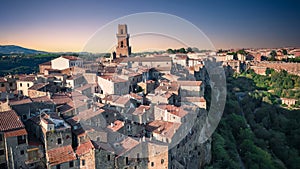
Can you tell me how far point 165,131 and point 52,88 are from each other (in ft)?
31.1

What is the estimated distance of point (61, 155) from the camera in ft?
29.9

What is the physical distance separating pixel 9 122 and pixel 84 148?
9.62 feet

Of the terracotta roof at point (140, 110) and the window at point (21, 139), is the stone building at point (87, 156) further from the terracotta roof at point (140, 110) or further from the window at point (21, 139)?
the terracotta roof at point (140, 110)

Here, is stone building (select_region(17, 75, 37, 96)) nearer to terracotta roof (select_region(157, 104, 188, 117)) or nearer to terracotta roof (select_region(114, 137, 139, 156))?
terracotta roof (select_region(157, 104, 188, 117))

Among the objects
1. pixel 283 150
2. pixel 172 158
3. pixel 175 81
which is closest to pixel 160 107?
pixel 172 158

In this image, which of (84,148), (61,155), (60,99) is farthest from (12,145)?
(60,99)

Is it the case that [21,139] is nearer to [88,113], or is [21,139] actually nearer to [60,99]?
[88,113]

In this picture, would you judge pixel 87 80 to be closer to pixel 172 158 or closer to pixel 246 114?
pixel 172 158

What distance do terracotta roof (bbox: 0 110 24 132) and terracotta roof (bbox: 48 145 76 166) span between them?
154 cm

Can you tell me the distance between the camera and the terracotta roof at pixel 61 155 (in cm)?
894

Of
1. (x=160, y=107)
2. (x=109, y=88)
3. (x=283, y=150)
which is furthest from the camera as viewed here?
(x=283, y=150)

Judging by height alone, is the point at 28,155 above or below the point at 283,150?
above

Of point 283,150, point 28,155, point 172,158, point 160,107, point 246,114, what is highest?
point 160,107

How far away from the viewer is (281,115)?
89.9 ft
